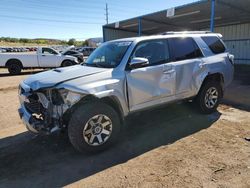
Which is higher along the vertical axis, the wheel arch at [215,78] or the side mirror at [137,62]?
the side mirror at [137,62]

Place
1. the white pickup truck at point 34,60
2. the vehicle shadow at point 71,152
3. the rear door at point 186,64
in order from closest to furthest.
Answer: the vehicle shadow at point 71,152
the rear door at point 186,64
the white pickup truck at point 34,60

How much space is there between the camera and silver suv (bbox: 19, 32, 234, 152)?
377 centimetres

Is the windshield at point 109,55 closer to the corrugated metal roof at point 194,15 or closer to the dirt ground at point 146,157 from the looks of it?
the dirt ground at point 146,157

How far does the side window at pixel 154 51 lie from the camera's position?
4.61 meters

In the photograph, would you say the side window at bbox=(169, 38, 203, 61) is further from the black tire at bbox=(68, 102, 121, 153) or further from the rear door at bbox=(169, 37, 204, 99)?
the black tire at bbox=(68, 102, 121, 153)

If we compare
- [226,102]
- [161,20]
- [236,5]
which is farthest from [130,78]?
[161,20]

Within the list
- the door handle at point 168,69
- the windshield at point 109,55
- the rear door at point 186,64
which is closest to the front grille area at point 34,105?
the windshield at point 109,55

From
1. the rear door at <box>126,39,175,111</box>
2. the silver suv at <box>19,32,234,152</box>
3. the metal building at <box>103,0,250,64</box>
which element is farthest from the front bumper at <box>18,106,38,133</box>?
the metal building at <box>103,0,250,64</box>

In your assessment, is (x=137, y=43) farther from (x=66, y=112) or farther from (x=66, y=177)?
(x=66, y=177)

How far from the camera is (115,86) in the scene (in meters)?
4.01

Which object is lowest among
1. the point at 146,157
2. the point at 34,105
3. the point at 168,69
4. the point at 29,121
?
the point at 146,157

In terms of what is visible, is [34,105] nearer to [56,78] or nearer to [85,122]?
[56,78]

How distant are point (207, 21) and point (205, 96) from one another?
494 inches

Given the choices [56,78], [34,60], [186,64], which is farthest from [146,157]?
[34,60]
